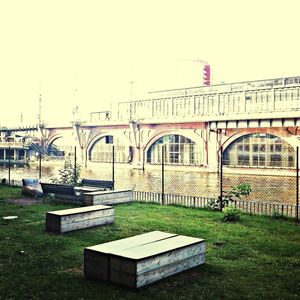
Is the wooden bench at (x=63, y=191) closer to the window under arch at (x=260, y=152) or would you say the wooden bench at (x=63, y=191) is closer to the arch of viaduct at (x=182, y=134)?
the arch of viaduct at (x=182, y=134)

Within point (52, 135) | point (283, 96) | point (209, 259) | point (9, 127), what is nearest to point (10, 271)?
A: point (209, 259)

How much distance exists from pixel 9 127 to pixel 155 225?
7624 centimetres

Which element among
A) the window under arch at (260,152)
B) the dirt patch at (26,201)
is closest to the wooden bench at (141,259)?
the dirt patch at (26,201)

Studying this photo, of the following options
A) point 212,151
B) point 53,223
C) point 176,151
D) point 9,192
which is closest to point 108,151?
point 176,151

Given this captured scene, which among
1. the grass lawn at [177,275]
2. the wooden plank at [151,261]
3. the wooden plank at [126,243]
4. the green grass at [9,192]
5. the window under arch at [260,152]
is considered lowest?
the grass lawn at [177,275]

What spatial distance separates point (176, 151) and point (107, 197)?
3355 cm

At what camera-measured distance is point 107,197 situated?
16062 mm

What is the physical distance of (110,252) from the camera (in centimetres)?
721

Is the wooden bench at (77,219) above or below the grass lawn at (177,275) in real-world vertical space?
above

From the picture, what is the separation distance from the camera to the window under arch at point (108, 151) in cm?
5516

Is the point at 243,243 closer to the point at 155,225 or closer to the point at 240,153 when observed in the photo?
the point at 155,225

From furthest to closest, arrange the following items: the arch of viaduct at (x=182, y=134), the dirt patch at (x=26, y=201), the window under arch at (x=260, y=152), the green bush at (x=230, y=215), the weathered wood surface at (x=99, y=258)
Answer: the window under arch at (x=260, y=152) → the arch of viaduct at (x=182, y=134) → the dirt patch at (x=26, y=201) → the green bush at (x=230, y=215) → the weathered wood surface at (x=99, y=258)

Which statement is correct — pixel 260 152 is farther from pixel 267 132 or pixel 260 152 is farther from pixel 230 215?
pixel 230 215

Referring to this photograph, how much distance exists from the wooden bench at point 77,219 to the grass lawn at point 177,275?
26 centimetres
